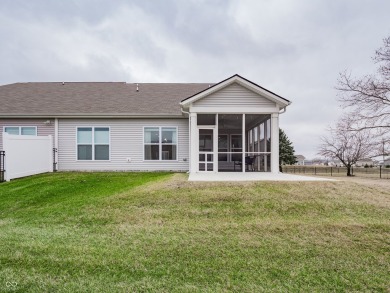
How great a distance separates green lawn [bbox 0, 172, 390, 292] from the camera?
3510 mm

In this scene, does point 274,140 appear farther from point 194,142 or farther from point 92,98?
point 92,98

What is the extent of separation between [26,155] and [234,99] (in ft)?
33.1

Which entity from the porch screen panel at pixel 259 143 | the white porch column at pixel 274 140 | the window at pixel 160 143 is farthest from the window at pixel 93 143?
the white porch column at pixel 274 140

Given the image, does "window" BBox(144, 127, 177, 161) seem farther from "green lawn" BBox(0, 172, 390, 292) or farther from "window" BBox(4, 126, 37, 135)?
"window" BBox(4, 126, 37, 135)

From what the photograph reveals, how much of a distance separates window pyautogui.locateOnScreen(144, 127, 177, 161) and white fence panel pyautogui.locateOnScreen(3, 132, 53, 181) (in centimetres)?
509

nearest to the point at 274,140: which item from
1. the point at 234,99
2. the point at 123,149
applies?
the point at 234,99

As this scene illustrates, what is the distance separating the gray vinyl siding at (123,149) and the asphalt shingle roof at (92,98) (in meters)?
0.70

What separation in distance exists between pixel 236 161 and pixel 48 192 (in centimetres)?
910

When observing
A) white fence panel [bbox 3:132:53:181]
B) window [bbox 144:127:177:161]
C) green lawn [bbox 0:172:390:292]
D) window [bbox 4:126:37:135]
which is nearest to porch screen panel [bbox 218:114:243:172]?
window [bbox 144:127:177:161]

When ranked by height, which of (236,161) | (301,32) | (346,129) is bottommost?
(236,161)

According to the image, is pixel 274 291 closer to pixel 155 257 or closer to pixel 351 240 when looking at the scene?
pixel 155 257

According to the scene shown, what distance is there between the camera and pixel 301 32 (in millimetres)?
18062

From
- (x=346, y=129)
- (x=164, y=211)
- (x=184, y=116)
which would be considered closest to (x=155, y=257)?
(x=164, y=211)

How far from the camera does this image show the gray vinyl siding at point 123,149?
14312mm
